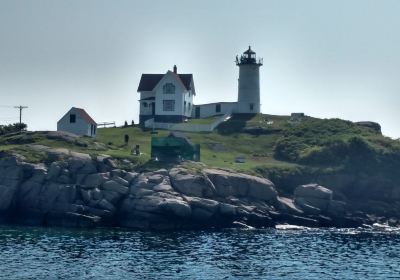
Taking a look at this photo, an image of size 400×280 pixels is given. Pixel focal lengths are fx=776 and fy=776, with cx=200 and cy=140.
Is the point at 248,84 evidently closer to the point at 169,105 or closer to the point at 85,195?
the point at 169,105

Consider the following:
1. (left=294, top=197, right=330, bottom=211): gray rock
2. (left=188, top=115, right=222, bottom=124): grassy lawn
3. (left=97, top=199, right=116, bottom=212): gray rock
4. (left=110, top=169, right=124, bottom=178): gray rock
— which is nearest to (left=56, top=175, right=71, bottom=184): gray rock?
→ (left=110, top=169, right=124, bottom=178): gray rock

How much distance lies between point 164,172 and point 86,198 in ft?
36.0

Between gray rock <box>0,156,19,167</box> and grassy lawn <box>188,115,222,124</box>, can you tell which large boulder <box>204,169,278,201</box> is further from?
grassy lawn <box>188,115,222,124</box>

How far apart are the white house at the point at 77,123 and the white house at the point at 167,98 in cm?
1871

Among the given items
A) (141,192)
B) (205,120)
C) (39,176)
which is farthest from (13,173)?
(205,120)

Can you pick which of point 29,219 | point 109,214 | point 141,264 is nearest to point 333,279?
point 141,264

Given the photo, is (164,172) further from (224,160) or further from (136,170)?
(224,160)

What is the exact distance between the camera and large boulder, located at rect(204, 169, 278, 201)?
103181 millimetres

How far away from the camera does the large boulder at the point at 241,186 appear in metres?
103

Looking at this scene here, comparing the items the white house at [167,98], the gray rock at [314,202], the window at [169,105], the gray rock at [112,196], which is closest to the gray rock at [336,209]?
the gray rock at [314,202]

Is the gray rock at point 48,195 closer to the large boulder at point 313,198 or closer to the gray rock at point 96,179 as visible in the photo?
the gray rock at point 96,179

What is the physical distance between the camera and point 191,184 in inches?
3935

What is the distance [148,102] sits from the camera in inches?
5915

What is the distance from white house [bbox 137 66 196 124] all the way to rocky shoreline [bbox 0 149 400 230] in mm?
39426
